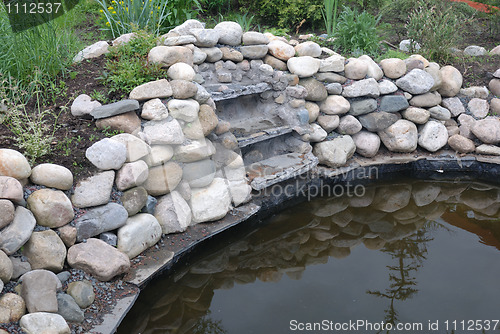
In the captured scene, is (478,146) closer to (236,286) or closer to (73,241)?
(236,286)

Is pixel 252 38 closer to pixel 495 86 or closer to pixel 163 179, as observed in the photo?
pixel 163 179

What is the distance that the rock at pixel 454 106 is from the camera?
21.1ft

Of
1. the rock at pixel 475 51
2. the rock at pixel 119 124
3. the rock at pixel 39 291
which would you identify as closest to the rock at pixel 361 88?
the rock at pixel 475 51

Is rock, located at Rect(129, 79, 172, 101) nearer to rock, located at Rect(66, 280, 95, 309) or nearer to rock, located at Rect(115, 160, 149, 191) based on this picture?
rock, located at Rect(115, 160, 149, 191)

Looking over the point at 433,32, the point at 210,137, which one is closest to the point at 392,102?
the point at 433,32

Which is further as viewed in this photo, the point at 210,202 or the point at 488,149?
the point at 488,149

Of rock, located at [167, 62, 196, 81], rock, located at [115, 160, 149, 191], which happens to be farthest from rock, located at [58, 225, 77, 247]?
rock, located at [167, 62, 196, 81]

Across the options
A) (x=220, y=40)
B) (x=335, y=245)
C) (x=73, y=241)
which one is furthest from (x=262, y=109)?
(x=73, y=241)

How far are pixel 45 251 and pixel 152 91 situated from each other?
5.86 feet

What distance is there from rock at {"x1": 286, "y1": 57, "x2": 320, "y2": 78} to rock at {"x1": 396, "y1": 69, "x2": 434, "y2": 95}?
1188 mm

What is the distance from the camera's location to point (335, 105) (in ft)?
19.6

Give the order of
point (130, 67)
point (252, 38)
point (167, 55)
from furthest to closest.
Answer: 1. point (252, 38)
2. point (167, 55)
3. point (130, 67)

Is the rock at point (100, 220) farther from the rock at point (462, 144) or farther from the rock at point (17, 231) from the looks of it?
the rock at point (462, 144)

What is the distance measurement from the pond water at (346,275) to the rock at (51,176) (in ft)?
3.46
